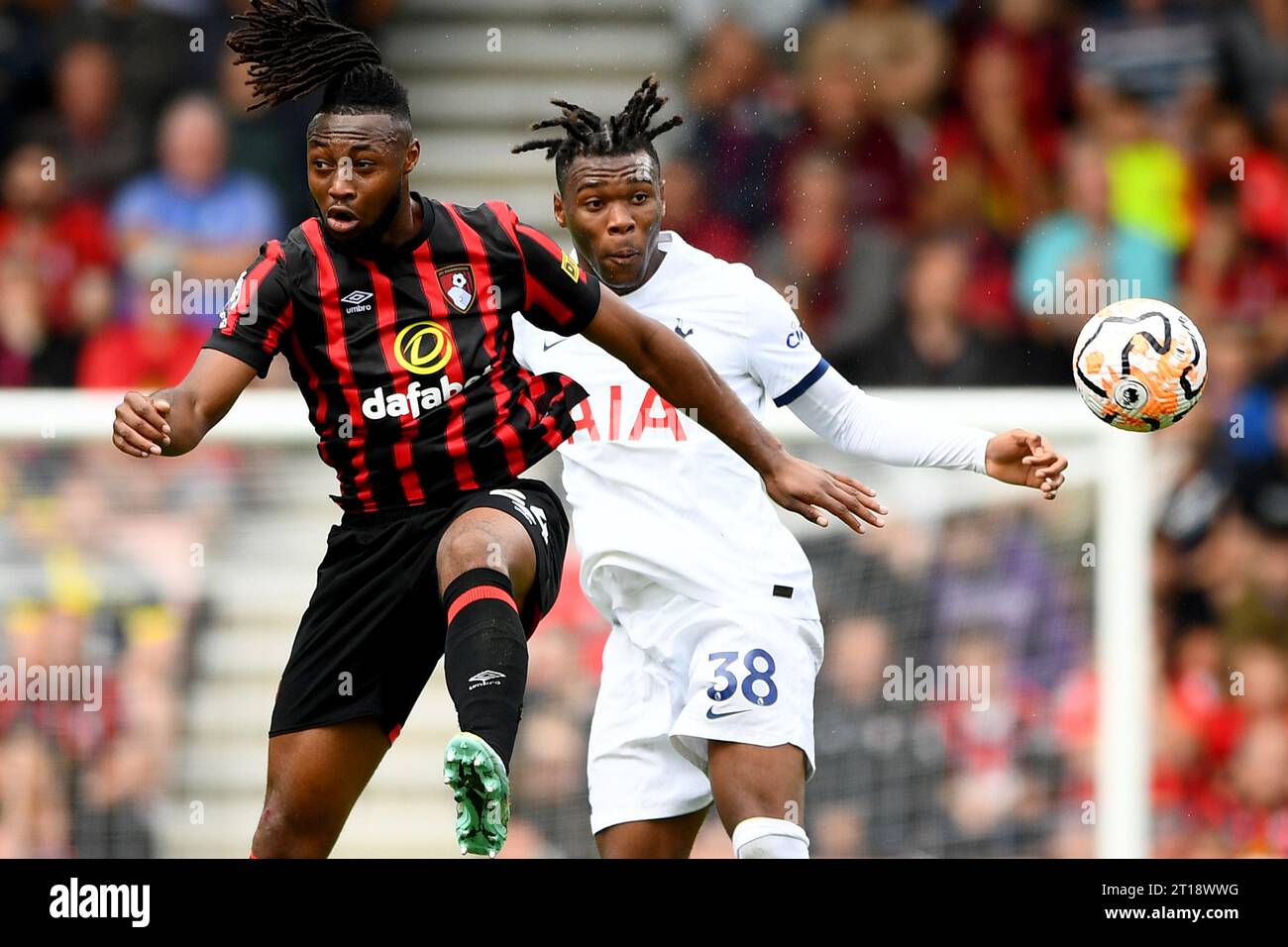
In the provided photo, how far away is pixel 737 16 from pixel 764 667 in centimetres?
530

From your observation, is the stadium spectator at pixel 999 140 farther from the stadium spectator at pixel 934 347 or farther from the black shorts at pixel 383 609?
the black shorts at pixel 383 609

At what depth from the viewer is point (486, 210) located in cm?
522

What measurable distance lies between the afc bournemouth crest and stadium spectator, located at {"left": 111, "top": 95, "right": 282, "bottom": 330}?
159 inches

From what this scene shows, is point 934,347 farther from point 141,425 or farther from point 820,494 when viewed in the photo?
point 141,425

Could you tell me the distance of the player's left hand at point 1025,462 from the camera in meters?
5.28

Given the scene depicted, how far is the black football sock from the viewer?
456cm

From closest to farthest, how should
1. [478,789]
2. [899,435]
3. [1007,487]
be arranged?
[478,789] < [899,435] < [1007,487]

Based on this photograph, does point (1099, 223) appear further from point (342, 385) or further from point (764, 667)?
point (342, 385)

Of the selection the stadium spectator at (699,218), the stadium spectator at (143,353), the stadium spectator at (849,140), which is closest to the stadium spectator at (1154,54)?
the stadium spectator at (849,140)

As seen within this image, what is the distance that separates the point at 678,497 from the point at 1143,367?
1.30 metres

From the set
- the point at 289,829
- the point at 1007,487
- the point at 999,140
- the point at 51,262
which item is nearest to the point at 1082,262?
the point at 999,140

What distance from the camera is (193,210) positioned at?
361 inches

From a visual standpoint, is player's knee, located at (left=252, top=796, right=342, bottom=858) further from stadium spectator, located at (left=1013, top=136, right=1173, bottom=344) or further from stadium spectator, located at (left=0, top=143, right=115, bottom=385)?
stadium spectator, located at (left=1013, top=136, right=1173, bottom=344)

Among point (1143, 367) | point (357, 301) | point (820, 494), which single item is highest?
point (357, 301)
